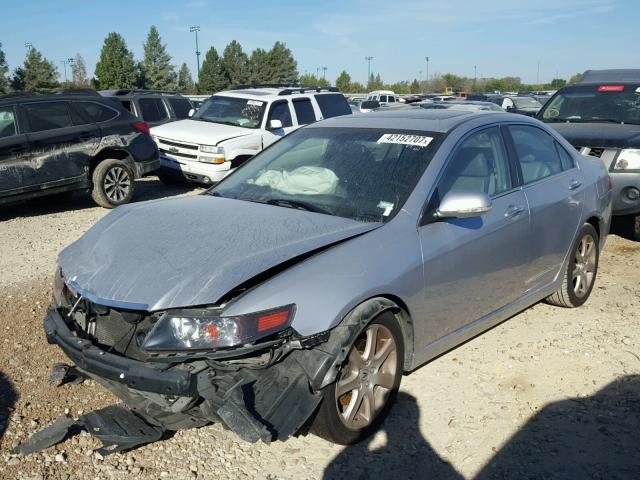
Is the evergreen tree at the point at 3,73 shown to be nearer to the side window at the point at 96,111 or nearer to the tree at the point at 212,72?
the tree at the point at 212,72

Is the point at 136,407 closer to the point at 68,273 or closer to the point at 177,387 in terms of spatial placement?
the point at 177,387

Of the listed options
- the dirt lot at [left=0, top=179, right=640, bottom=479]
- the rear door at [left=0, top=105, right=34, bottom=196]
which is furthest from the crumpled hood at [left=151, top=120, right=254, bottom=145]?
the dirt lot at [left=0, top=179, right=640, bottom=479]

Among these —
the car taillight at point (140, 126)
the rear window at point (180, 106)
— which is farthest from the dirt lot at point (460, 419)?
the rear window at point (180, 106)

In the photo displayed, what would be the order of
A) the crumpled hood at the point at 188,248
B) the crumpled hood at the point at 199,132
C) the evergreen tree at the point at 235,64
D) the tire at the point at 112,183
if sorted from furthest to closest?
the evergreen tree at the point at 235,64 → the crumpled hood at the point at 199,132 → the tire at the point at 112,183 → the crumpled hood at the point at 188,248

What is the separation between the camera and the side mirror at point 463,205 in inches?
149

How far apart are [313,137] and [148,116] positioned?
10855 millimetres

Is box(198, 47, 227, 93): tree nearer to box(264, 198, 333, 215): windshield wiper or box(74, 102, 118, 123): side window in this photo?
box(74, 102, 118, 123): side window

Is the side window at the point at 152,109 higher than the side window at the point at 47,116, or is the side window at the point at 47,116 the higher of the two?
the side window at the point at 47,116

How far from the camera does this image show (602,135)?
8.15 m

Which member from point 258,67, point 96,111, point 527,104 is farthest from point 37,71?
point 96,111

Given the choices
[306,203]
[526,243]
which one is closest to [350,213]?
[306,203]

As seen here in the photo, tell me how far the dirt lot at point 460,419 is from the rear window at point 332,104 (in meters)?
8.28

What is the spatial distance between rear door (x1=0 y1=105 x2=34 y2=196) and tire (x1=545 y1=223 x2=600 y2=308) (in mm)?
7318

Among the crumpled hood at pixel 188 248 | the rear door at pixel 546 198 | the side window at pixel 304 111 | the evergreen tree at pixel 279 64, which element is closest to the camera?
the crumpled hood at pixel 188 248
